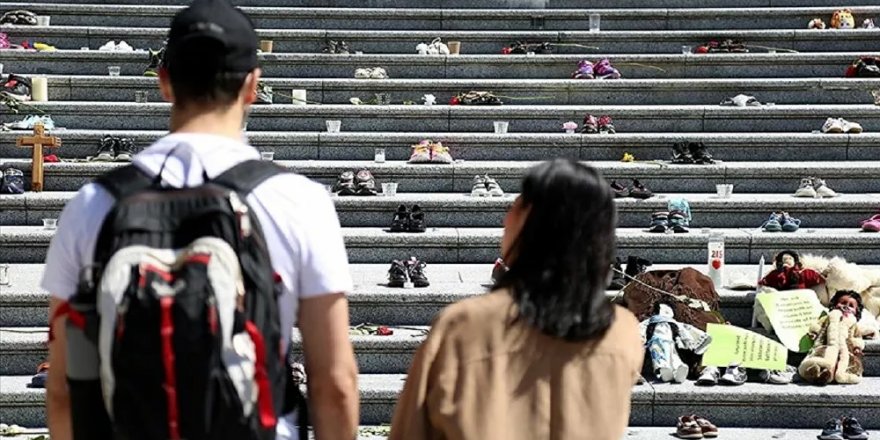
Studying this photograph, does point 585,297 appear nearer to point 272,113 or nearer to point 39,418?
point 39,418

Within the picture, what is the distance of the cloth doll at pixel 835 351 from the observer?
660 centimetres

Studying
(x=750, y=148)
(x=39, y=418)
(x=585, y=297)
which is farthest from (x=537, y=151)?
(x=585, y=297)

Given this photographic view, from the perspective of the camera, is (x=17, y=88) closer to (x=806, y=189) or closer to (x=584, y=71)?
(x=584, y=71)

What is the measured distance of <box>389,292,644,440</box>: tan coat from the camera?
2461 millimetres

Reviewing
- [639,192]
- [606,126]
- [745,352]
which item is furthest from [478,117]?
[745,352]

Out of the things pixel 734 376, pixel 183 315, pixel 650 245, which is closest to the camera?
pixel 183 315

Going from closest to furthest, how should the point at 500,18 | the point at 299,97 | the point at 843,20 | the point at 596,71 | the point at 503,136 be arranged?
1. the point at 503,136
2. the point at 299,97
3. the point at 596,71
4. the point at 843,20
5. the point at 500,18

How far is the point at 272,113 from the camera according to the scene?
959cm

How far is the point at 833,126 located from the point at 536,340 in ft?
24.6

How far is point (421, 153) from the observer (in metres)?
8.98

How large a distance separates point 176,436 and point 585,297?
2.79ft

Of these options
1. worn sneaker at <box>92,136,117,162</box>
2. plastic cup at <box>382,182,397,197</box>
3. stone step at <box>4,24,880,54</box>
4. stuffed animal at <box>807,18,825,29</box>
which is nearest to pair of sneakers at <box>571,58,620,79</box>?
stone step at <box>4,24,880,54</box>

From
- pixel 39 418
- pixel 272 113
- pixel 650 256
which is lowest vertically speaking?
pixel 39 418

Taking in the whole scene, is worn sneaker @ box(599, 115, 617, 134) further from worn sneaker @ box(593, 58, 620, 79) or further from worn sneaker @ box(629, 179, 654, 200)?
worn sneaker @ box(629, 179, 654, 200)
